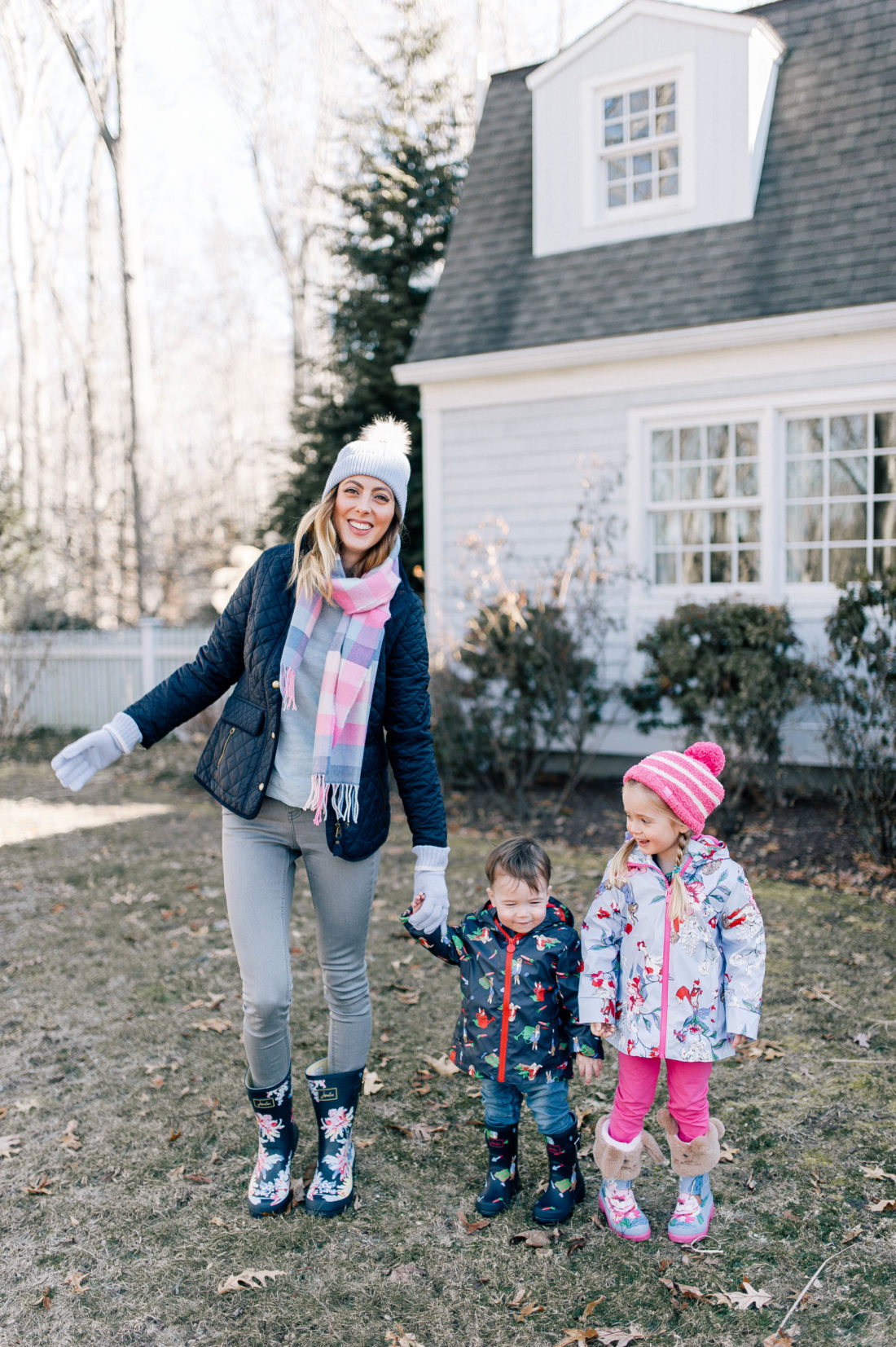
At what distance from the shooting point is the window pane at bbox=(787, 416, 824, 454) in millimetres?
8234

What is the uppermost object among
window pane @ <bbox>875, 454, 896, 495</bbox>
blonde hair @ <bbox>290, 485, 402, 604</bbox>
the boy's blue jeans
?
window pane @ <bbox>875, 454, 896, 495</bbox>

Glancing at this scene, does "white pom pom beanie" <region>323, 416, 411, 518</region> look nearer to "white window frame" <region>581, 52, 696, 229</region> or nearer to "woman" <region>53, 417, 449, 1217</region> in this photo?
"woman" <region>53, 417, 449, 1217</region>

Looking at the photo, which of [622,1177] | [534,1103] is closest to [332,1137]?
[534,1103]

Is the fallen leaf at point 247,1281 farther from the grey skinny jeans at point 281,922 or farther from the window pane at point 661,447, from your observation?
the window pane at point 661,447

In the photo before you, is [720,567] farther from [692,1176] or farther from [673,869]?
[692,1176]

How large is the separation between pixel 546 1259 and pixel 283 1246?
2.32 feet

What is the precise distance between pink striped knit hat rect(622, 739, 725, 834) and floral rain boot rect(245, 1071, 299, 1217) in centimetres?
133

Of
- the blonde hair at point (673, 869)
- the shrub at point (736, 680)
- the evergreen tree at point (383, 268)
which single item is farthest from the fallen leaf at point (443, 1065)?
the evergreen tree at point (383, 268)

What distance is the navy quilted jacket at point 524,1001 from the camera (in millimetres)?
2834

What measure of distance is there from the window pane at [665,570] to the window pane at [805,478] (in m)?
1.10

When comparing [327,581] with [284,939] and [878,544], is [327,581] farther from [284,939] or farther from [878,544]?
[878,544]

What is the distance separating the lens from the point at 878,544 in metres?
8.05

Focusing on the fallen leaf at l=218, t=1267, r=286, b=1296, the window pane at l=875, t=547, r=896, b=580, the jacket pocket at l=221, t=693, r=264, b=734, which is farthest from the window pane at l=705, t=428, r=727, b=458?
the fallen leaf at l=218, t=1267, r=286, b=1296

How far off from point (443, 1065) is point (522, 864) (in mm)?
1519
